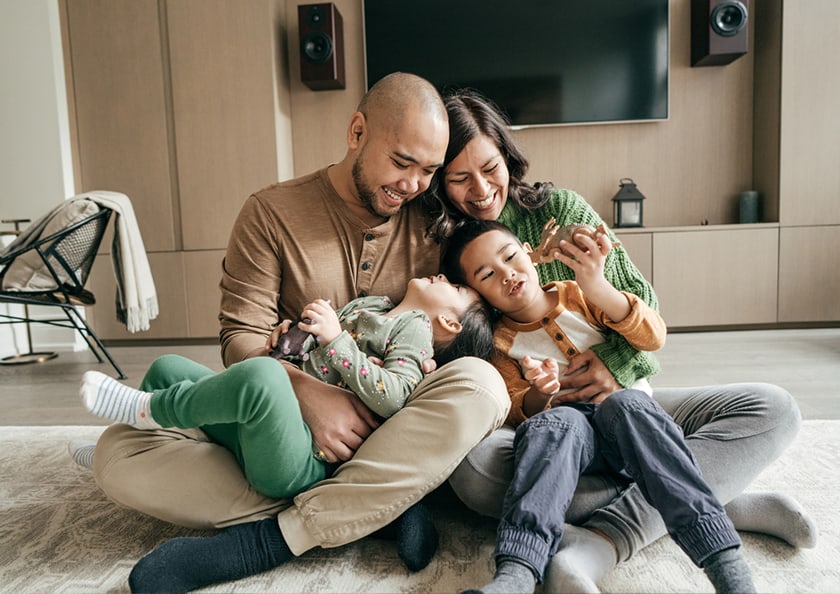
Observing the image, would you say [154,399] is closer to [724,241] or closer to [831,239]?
[724,241]

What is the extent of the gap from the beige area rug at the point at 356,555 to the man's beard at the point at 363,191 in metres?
0.65

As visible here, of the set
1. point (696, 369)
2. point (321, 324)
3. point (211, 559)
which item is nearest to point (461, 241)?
point (321, 324)

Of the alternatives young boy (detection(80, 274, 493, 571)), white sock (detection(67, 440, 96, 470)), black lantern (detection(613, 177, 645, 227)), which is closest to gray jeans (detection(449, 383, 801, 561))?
young boy (detection(80, 274, 493, 571))

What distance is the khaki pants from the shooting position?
3.36 feet

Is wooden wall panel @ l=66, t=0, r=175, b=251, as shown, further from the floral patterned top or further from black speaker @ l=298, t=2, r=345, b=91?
the floral patterned top

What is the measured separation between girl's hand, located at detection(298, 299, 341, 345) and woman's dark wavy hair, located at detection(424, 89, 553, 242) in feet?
1.45

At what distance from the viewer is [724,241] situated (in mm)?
3645

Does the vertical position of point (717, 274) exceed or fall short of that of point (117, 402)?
it falls short

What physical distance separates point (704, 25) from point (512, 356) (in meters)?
3.26

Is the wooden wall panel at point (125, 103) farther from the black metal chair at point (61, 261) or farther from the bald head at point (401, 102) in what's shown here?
the bald head at point (401, 102)

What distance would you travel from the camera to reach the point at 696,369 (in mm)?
2713

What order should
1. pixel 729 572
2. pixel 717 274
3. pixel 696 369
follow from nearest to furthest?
1. pixel 729 572
2. pixel 696 369
3. pixel 717 274

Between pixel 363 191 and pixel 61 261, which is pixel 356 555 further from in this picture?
pixel 61 261

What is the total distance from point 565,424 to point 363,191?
0.68 m
